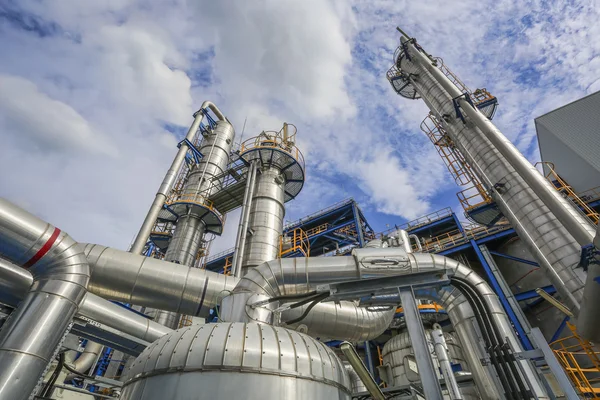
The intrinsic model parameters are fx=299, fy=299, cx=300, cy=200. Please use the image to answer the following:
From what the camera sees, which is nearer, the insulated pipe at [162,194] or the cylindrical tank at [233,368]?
the cylindrical tank at [233,368]

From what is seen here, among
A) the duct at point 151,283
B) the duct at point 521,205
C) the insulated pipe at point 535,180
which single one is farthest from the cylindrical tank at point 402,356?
the duct at point 151,283

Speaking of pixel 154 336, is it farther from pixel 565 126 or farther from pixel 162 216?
pixel 565 126

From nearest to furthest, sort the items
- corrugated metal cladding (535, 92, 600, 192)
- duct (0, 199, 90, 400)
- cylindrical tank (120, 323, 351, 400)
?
cylindrical tank (120, 323, 351, 400) → duct (0, 199, 90, 400) → corrugated metal cladding (535, 92, 600, 192)

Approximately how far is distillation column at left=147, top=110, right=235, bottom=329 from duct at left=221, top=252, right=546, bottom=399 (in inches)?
351

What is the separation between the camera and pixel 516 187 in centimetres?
1123

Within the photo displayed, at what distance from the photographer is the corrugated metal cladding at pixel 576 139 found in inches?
657

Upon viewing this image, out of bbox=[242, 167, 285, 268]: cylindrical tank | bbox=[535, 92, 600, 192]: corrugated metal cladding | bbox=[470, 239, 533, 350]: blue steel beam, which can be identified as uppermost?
bbox=[535, 92, 600, 192]: corrugated metal cladding

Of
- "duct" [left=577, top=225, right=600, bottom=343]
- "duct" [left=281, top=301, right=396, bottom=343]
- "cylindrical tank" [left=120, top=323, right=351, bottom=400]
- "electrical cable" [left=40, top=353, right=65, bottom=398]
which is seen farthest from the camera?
"duct" [left=281, top=301, right=396, bottom=343]

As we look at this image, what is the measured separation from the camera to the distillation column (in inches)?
628

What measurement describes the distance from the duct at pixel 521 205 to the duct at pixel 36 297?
1232 cm

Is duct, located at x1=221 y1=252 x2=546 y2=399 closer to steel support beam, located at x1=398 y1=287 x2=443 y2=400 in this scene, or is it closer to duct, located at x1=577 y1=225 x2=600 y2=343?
duct, located at x1=577 y1=225 x2=600 y2=343

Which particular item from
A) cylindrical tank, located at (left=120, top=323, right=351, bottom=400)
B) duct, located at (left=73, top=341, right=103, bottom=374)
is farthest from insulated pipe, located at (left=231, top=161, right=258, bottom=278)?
duct, located at (left=73, top=341, right=103, bottom=374)

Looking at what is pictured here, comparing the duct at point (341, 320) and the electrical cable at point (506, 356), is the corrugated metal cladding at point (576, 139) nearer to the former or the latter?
the duct at point (341, 320)

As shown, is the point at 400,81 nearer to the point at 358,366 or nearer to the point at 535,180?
the point at 535,180
